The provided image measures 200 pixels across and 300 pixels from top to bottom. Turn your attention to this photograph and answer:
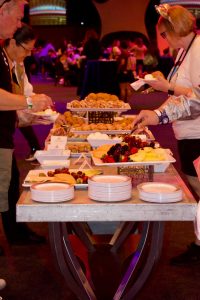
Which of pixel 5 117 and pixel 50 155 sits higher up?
pixel 5 117

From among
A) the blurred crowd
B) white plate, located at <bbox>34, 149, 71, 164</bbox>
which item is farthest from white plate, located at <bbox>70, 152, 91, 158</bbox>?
the blurred crowd

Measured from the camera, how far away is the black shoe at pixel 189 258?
321 centimetres

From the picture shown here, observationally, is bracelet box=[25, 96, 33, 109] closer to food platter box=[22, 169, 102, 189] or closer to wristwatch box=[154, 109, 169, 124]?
food platter box=[22, 169, 102, 189]

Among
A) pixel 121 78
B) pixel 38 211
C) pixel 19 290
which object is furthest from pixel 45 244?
pixel 121 78

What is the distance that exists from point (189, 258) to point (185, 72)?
3.54 feet

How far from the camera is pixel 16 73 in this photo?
3.58 metres

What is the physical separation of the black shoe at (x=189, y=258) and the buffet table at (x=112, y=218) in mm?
834

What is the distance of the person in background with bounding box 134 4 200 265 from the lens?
9.90 feet

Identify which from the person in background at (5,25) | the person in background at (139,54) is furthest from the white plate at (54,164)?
the person in background at (139,54)

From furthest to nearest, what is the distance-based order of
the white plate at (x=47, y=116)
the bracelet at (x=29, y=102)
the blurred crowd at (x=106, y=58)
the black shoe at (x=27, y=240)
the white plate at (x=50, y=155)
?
1. the blurred crowd at (x=106, y=58)
2. the black shoe at (x=27, y=240)
3. the white plate at (x=47, y=116)
4. the white plate at (x=50, y=155)
5. the bracelet at (x=29, y=102)

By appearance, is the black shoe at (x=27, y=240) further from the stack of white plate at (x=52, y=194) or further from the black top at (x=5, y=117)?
the stack of white plate at (x=52, y=194)

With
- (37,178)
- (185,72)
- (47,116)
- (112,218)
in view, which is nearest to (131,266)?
(112,218)

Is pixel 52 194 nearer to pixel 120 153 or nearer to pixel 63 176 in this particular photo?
pixel 63 176

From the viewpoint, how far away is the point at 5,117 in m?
2.88
